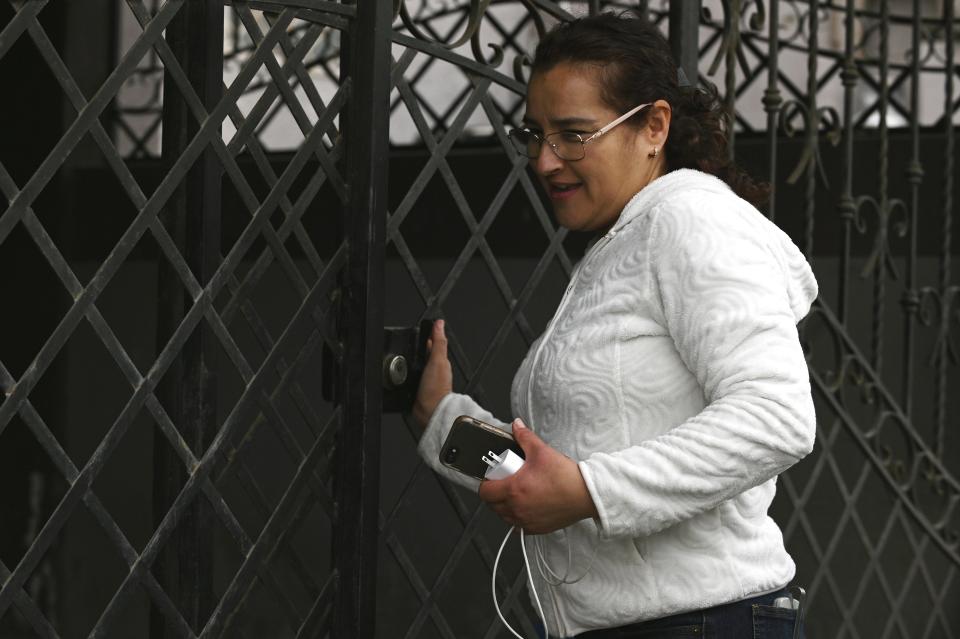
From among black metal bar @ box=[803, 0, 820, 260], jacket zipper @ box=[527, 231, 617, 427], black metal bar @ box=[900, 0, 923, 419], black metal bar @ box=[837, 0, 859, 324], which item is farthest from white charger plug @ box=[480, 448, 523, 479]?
black metal bar @ box=[900, 0, 923, 419]

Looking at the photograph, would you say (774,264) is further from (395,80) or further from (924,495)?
(924,495)

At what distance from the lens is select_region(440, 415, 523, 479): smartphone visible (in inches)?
76.7

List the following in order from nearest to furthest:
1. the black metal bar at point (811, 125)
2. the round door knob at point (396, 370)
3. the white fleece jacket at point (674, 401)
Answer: the white fleece jacket at point (674, 401) < the round door knob at point (396, 370) < the black metal bar at point (811, 125)

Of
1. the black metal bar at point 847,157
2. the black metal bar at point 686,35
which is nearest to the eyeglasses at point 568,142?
the black metal bar at point 686,35

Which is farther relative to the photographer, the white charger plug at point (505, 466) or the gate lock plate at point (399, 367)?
the gate lock plate at point (399, 367)

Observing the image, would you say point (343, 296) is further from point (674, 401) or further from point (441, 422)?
point (674, 401)

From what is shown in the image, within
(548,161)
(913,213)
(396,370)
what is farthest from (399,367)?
(913,213)

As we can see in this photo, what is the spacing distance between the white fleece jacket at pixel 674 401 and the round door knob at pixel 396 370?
14.6 inches

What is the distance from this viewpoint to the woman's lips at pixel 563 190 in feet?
6.70

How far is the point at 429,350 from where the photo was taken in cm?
248

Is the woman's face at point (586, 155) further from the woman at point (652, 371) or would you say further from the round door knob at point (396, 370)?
the round door knob at point (396, 370)

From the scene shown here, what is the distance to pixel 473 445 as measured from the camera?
199 cm

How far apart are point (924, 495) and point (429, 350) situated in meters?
3.34

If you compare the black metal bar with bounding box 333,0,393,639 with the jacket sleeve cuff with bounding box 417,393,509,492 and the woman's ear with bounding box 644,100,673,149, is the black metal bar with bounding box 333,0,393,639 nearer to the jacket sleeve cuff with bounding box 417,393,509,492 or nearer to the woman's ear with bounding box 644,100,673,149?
the jacket sleeve cuff with bounding box 417,393,509,492
